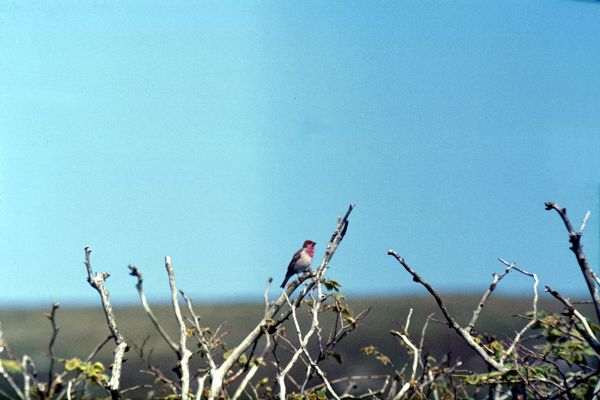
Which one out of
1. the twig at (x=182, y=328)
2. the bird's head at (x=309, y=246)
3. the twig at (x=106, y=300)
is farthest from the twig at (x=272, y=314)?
the bird's head at (x=309, y=246)

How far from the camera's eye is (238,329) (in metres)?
8.02

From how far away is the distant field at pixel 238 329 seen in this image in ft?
20.1

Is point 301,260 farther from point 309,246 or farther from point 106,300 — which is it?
point 106,300

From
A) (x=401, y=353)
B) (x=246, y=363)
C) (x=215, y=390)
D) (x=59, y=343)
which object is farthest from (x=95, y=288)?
(x=59, y=343)

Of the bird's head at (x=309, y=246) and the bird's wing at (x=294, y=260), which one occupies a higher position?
the bird's head at (x=309, y=246)

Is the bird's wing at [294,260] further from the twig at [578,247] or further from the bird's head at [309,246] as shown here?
the twig at [578,247]

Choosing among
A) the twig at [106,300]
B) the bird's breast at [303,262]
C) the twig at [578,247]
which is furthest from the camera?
the bird's breast at [303,262]

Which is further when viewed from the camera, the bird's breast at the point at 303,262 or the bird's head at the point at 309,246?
the bird's head at the point at 309,246

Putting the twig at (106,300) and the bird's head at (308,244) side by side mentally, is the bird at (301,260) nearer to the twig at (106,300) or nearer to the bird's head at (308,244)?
the bird's head at (308,244)

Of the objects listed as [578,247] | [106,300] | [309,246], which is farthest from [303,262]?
[578,247]

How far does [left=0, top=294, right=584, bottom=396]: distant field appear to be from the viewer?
6113mm

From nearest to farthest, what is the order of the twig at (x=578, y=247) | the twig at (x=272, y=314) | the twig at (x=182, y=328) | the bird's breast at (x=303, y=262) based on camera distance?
the twig at (x=578, y=247), the twig at (x=182, y=328), the twig at (x=272, y=314), the bird's breast at (x=303, y=262)

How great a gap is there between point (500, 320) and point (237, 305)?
3356 millimetres

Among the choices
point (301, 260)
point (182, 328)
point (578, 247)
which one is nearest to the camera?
point (578, 247)
